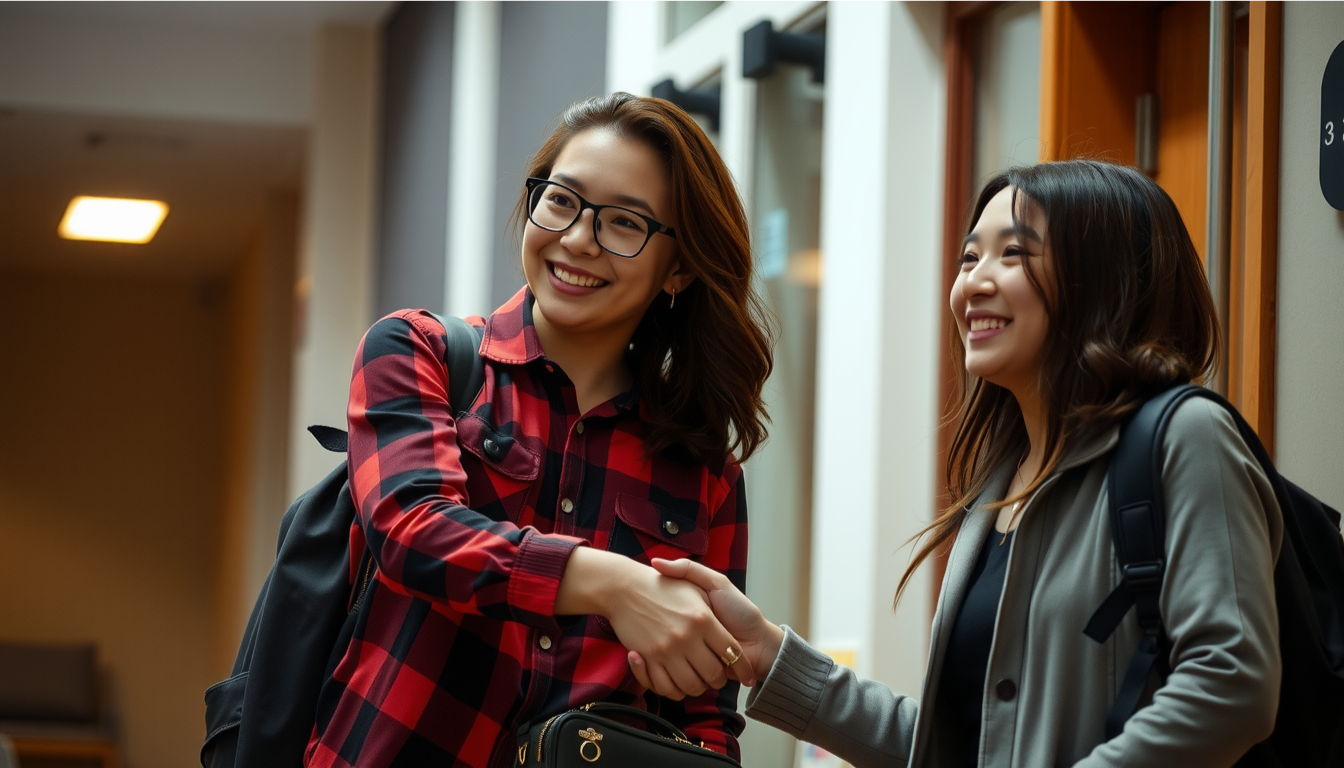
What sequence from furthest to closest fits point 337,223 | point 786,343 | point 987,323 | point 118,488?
point 118,488 < point 337,223 < point 786,343 < point 987,323

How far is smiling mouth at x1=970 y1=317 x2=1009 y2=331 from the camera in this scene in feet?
4.96

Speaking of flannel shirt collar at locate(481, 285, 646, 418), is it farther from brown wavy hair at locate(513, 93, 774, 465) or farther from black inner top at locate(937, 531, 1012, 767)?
black inner top at locate(937, 531, 1012, 767)

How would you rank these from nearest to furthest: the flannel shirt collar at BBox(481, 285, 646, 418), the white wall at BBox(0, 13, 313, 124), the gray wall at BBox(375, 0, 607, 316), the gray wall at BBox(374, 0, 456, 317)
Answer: the flannel shirt collar at BBox(481, 285, 646, 418) → the gray wall at BBox(375, 0, 607, 316) → the gray wall at BBox(374, 0, 456, 317) → the white wall at BBox(0, 13, 313, 124)

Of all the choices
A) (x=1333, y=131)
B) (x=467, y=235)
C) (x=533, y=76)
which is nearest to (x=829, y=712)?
(x=1333, y=131)

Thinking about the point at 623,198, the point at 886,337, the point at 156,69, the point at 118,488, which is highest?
A: the point at 156,69

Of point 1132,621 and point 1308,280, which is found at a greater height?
point 1308,280

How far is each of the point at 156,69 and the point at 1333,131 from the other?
6361mm

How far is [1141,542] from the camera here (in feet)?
4.19

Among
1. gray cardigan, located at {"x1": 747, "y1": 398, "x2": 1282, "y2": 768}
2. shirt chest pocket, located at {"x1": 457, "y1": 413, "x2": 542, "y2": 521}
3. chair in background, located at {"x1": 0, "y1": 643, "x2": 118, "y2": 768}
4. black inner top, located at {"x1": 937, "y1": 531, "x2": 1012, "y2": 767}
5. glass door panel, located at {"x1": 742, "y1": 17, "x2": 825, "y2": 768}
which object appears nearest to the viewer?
gray cardigan, located at {"x1": 747, "y1": 398, "x2": 1282, "y2": 768}

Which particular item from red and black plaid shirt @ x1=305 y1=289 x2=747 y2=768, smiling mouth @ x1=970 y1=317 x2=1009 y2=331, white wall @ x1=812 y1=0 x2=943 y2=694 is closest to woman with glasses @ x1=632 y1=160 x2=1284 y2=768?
smiling mouth @ x1=970 y1=317 x2=1009 y2=331

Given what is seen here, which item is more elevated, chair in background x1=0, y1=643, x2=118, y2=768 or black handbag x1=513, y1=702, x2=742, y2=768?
black handbag x1=513, y1=702, x2=742, y2=768

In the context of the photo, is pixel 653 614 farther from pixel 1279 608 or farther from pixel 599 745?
pixel 1279 608

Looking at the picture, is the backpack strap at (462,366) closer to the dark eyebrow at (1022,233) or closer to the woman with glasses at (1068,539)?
the woman with glasses at (1068,539)

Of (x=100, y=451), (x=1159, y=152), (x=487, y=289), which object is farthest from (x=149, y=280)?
(x=1159, y=152)
